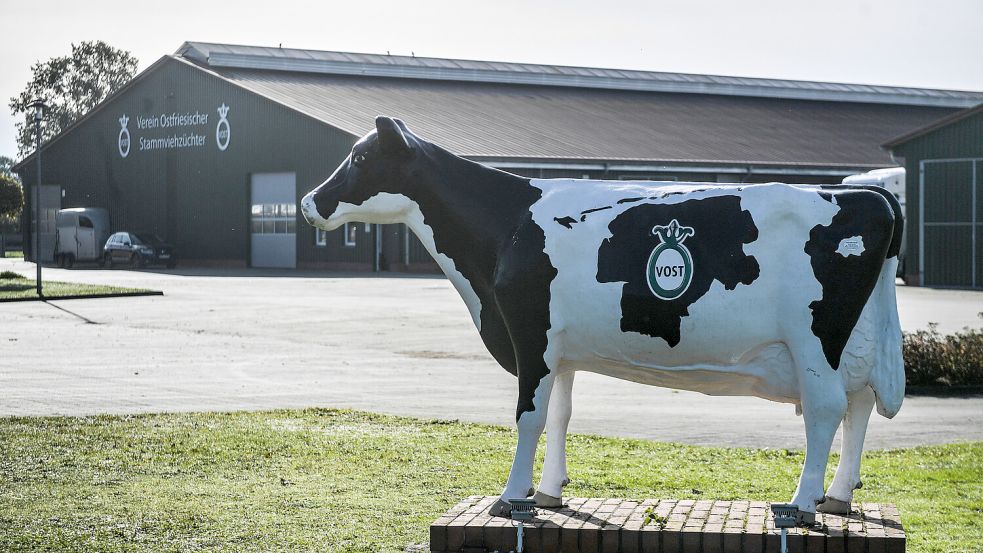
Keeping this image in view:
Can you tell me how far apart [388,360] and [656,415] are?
615 cm

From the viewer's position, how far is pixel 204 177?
2233 inches

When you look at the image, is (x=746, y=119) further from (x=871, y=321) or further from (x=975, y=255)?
(x=871, y=321)

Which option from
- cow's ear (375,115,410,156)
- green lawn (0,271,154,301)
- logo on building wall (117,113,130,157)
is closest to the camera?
cow's ear (375,115,410,156)

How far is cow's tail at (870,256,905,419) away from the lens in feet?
18.7

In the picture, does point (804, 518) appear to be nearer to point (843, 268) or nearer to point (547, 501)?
point (843, 268)

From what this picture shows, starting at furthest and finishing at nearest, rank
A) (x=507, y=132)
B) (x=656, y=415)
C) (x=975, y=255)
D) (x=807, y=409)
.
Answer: (x=507, y=132)
(x=975, y=255)
(x=656, y=415)
(x=807, y=409)

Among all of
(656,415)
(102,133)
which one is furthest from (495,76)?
(656,415)

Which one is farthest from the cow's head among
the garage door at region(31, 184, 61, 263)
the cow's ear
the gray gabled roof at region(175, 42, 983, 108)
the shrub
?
the garage door at region(31, 184, 61, 263)

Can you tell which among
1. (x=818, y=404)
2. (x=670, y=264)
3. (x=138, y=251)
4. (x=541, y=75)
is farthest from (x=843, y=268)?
(x=541, y=75)

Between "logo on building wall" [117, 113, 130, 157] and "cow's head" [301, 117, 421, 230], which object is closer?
"cow's head" [301, 117, 421, 230]

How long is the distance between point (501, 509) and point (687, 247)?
1474 millimetres

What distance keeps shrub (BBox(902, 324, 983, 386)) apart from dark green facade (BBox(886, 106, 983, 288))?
2517cm

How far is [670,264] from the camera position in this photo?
18.8 feet

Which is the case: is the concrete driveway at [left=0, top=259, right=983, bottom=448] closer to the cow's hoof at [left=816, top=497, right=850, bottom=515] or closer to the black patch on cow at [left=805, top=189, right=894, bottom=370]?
the cow's hoof at [left=816, top=497, right=850, bottom=515]
